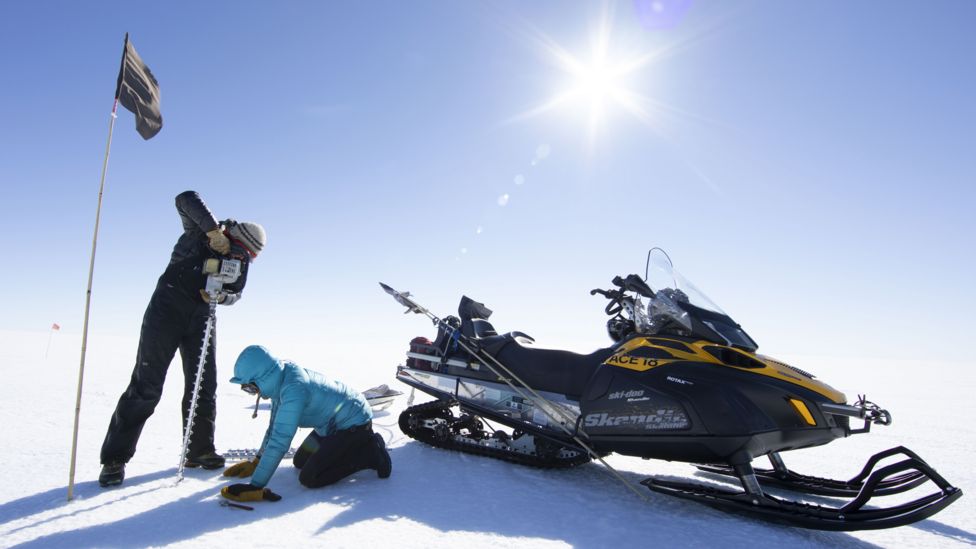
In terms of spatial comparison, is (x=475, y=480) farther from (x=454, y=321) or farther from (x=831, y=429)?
(x=831, y=429)

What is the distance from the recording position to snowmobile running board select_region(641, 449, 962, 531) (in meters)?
2.85

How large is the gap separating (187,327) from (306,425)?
4.11 feet

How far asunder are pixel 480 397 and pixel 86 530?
3169 mm

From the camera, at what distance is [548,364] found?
180 inches

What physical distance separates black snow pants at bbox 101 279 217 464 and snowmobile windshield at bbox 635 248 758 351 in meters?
3.66

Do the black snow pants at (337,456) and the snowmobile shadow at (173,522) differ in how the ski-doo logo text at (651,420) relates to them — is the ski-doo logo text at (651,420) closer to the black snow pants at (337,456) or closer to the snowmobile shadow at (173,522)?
the black snow pants at (337,456)

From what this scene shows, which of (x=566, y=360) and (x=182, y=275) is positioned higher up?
(x=182, y=275)

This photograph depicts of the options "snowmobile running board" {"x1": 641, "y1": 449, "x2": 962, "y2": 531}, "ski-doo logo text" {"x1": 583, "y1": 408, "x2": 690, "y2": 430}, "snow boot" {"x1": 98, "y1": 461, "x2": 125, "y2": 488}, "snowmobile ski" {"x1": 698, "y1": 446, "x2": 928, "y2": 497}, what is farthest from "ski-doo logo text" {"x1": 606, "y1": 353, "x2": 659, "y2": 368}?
"snow boot" {"x1": 98, "y1": 461, "x2": 125, "y2": 488}

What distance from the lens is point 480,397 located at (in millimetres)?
5000

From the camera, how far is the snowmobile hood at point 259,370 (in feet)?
11.1

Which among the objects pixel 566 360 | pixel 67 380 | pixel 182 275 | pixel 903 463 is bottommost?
pixel 67 380

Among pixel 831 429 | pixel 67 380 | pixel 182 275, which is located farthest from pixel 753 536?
Answer: pixel 67 380

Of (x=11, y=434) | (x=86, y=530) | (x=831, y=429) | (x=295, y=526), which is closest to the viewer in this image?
(x=86, y=530)

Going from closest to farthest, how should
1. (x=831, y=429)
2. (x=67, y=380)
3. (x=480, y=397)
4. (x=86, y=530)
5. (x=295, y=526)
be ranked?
(x=86, y=530), (x=295, y=526), (x=831, y=429), (x=480, y=397), (x=67, y=380)
